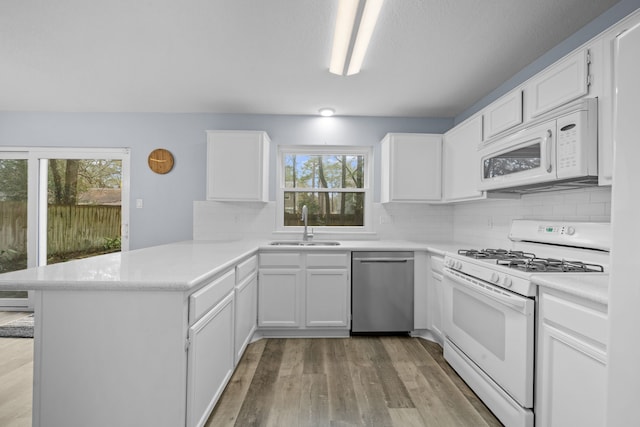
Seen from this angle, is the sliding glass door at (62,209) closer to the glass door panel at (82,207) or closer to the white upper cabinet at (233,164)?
the glass door panel at (82,207)

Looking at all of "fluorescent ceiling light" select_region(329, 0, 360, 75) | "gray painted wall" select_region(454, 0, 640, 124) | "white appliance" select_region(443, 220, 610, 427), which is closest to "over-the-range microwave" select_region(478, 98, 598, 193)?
"white appliance" select_region(443, 220, 610, 427)

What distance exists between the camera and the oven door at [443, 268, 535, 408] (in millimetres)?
1604

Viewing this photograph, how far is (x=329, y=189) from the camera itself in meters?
3.96

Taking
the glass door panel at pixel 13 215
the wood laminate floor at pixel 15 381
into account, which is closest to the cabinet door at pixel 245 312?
the wood laminate floor at pixel 15 381

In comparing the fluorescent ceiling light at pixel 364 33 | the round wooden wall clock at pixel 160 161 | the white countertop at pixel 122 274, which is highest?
the fluorescent ceiling light at pixel 364 33

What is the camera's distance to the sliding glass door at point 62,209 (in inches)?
153

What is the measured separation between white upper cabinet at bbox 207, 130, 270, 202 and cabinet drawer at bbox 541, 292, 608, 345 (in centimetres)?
270

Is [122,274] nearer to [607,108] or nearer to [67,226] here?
[607,108]

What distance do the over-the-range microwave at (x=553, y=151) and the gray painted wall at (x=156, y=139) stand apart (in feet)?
7.04

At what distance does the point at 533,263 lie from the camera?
72.9 inches

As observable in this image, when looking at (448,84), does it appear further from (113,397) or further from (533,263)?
(113,397)

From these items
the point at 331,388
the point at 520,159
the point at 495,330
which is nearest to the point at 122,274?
the point at 331,388

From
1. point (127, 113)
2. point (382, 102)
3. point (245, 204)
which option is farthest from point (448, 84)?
point (127, 113)

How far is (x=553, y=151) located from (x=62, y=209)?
4947mm
